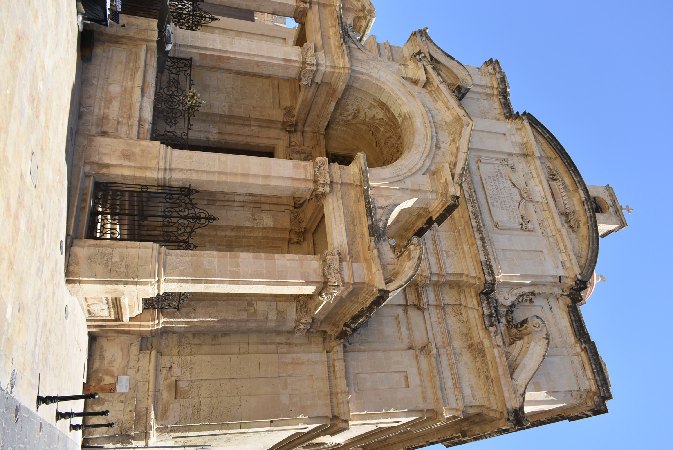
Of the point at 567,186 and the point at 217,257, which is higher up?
the point at 567,186

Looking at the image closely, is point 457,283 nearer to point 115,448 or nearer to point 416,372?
point 416,372

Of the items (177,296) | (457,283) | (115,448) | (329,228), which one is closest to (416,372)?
(457,283)

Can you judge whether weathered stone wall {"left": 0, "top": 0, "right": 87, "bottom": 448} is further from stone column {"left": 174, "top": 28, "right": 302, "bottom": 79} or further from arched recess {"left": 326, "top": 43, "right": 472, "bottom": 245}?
arched recess {"left": 326, "top": 43, "right": 472, "bottom": 245}

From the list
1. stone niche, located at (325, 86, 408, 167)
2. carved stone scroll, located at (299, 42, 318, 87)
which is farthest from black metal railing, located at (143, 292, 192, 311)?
stone niche, located at (325, 86, 408, 167)

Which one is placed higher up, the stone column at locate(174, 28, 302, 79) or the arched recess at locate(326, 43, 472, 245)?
the stone column at locate(174, 28, 302, 79)

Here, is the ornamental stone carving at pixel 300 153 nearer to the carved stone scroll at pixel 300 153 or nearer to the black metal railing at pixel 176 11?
the carved stone scroll at pixel 300 153

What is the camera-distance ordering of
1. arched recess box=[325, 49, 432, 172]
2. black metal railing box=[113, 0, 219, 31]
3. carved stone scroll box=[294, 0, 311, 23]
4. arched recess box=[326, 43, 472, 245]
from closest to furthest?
black metal railing box=[113, 0, 219, 31], arched recess box=[326, 43, 472, 245], arched recess box=[325, 49, 432, 172], carved stone scroll box=[294, 0, 311, 23]

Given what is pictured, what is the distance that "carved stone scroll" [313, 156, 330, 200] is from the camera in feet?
38.4

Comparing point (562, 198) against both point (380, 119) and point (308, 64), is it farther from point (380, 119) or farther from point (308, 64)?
point (308, 64)

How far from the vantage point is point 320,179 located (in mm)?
11719

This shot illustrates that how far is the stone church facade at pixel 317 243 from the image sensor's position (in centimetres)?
1083

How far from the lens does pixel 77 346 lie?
1011cm

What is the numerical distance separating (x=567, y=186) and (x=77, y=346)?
14033 mm

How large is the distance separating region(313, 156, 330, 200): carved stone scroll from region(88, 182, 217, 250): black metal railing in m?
2.29
